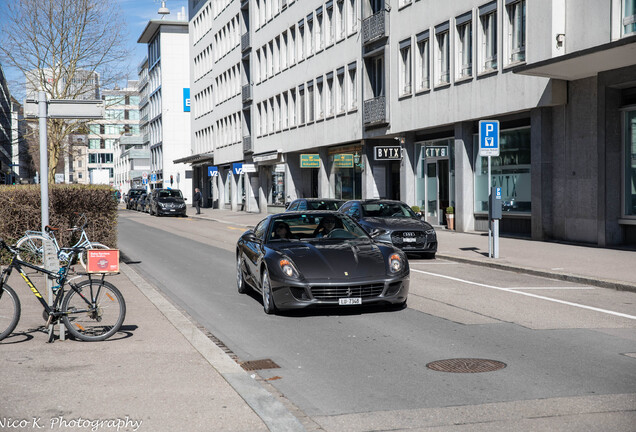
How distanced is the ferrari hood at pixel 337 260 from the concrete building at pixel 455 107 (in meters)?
10.2

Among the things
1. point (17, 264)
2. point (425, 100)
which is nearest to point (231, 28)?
point (425, 100)

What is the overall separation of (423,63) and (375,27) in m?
4.68

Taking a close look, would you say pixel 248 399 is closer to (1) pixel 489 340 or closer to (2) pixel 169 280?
(1) pixel 489 340

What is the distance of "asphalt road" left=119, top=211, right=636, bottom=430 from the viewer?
20.1ft

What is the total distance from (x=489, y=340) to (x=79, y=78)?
39.2 meters

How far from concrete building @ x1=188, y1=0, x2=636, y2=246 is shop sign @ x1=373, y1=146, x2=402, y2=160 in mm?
54

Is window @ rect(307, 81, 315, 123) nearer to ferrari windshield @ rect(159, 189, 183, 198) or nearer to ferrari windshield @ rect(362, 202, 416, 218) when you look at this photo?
ferrari windshield @ rect(159, 189, 183, 198)

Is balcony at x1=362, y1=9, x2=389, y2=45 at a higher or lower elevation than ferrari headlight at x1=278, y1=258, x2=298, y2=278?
higher

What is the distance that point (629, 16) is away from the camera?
65.9ft

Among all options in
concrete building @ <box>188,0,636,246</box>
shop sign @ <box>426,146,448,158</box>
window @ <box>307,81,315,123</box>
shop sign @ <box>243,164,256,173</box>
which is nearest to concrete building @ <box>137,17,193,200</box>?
concrete building @ <box>188,0,636,246</box>

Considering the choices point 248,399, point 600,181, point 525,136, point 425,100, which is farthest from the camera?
point 425,100

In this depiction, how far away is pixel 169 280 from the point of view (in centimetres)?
1550

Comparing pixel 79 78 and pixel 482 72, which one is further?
pixel 79 78

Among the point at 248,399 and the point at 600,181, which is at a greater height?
the point at 600,181
